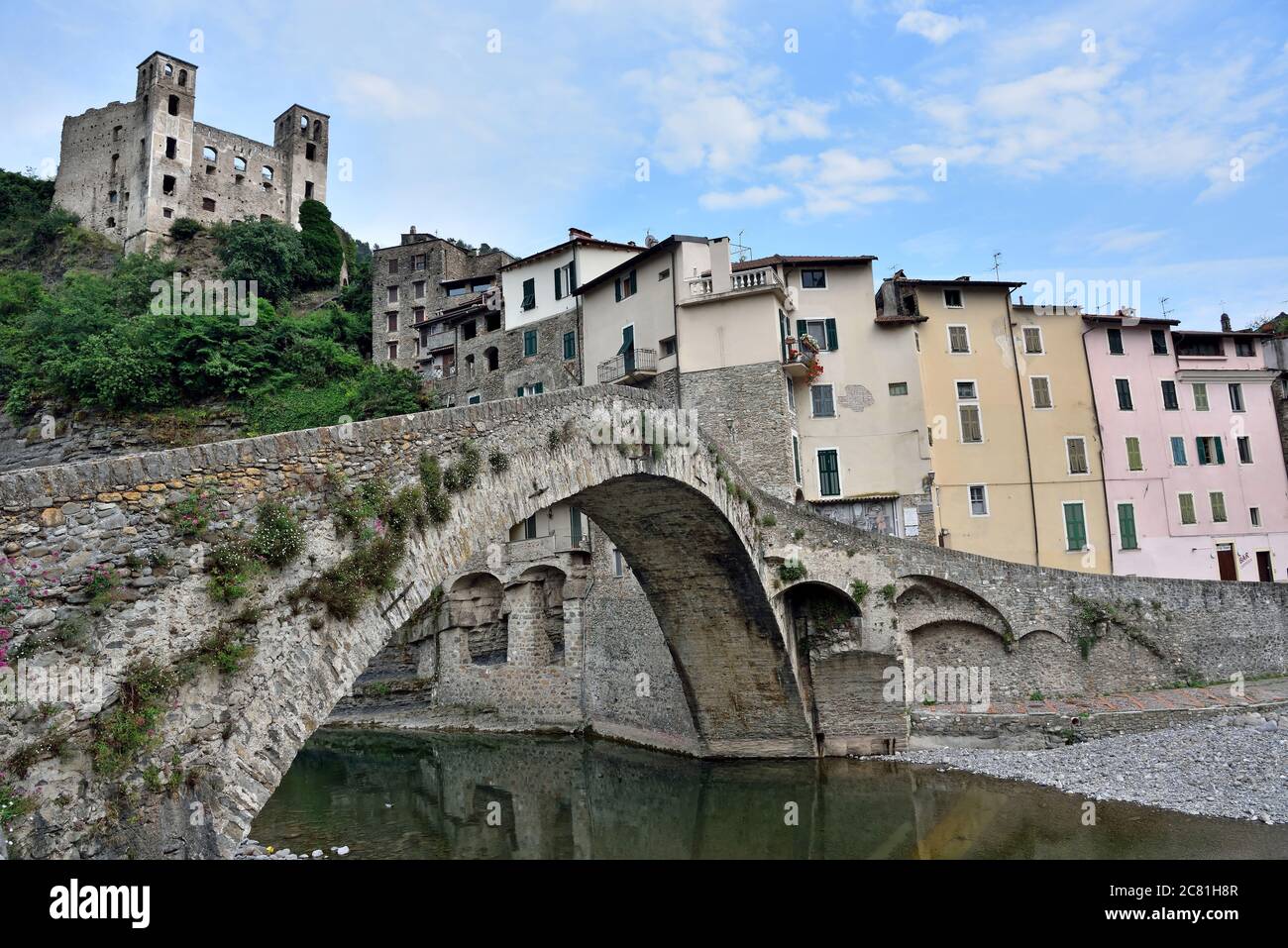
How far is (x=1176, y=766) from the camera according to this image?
14906mm

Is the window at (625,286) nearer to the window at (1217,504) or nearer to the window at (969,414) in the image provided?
the window at (969,414)

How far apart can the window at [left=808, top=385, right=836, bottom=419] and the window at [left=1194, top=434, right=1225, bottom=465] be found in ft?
40.8

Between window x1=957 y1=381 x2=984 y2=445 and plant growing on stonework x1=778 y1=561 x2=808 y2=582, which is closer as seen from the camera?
plant growing on stonework x1=778 y1=561 x2=808 y2=582

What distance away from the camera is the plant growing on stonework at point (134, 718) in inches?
213

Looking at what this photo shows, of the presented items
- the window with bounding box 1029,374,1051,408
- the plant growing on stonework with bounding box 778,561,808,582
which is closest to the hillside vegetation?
the plant growing on stonework with bounding box 778,561,808,582

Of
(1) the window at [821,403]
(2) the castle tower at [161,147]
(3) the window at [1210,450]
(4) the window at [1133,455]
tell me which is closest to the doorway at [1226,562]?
(3) the window at [1210,450]

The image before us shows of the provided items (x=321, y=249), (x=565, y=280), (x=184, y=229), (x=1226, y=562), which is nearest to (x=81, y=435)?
(x=565, y=280)

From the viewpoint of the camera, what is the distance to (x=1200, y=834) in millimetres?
12305

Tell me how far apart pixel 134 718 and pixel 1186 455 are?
95.0 feet

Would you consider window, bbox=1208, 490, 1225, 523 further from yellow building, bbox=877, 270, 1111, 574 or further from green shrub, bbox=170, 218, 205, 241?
green shrub, bbox=170, 218, 205, 241

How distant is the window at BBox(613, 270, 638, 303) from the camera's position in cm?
2552

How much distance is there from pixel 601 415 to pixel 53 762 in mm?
7615

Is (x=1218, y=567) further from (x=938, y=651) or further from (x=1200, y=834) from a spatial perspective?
(x=1200, y=834)

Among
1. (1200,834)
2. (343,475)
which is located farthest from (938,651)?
(343,475)
